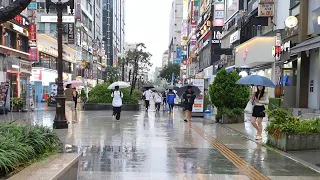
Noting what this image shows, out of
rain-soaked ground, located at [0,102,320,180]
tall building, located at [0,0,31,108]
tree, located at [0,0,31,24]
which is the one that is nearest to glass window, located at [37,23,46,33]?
tall building, located at [0,0,31,108]

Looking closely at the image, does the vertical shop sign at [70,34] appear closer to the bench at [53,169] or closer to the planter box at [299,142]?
the planter box at [299,142]

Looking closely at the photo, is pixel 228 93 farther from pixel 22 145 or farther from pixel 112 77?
pixel 112 77

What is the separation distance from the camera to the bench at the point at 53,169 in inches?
173

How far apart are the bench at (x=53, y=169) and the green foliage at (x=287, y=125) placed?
19.4 feet

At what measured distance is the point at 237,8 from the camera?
34.9 m

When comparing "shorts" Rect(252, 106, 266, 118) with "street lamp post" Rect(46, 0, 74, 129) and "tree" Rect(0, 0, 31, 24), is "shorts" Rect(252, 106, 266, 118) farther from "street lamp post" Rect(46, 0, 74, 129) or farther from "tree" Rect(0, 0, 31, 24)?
"tree" Rect(0, 0, 31, 24)

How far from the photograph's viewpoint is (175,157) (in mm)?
8172

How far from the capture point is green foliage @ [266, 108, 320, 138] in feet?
30.8

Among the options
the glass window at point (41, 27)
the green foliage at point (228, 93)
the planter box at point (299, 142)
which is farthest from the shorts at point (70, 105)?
the glass window at point (41, 27)

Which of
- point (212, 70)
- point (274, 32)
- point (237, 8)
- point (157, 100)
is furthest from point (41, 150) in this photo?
point (212, 70)

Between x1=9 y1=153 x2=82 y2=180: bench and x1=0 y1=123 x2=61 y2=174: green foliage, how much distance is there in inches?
7.4

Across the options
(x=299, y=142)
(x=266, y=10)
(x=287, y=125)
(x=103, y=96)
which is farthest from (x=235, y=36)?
(x=299, y=142)

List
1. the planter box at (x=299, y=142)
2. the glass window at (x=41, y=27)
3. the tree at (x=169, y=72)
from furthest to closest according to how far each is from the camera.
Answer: the tree at (x=169, y=72) → the glass window at (x=41, y=27) → the planter box at (x=299, y=142)

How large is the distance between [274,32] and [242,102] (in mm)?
9955
